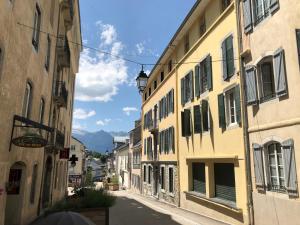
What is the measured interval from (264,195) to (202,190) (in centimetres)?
631

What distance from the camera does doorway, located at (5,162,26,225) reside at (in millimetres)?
10711

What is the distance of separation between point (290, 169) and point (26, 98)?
9.53 meters

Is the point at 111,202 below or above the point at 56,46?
below

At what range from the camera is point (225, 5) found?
14734 millimetres

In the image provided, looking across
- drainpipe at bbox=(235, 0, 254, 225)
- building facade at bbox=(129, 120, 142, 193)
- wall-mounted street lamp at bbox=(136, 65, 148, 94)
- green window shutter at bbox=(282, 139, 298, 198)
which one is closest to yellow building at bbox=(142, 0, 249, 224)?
drainpipe at bbox=(235, 0, 254, 225)

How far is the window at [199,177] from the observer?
53.9ft

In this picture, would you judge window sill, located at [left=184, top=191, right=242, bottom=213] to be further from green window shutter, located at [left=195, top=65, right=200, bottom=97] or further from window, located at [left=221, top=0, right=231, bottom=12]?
window, located at [left=221, top=0, right=231, bottom=12]

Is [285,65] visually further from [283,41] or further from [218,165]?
[218,165]

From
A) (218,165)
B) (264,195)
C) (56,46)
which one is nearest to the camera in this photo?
(264,195)

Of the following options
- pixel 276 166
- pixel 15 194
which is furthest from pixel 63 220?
pixel 276 166

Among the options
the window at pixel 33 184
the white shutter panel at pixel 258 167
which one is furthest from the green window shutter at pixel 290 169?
the window at pixel 33 184

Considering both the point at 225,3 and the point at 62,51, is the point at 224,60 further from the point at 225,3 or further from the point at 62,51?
the point at 62,51

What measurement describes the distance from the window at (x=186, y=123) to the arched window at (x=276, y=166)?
7516 millimetres

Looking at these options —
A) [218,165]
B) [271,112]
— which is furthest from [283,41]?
[218,165]
